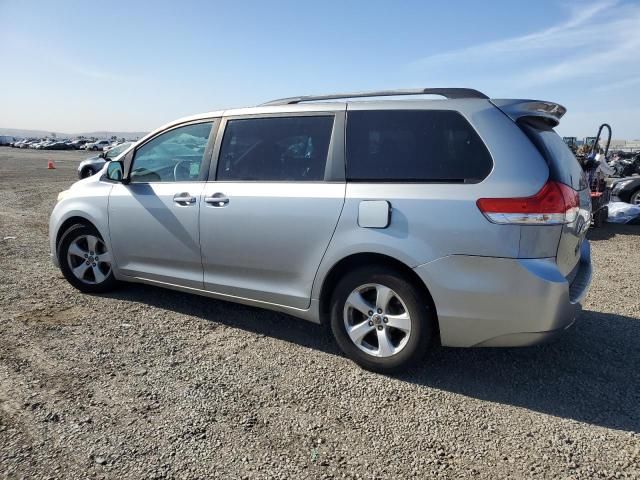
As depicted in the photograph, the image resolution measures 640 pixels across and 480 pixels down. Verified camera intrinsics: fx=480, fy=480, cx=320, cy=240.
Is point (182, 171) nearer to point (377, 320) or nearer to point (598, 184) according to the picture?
point (377, 320)

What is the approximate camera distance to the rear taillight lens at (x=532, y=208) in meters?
2.80

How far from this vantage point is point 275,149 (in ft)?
12.3

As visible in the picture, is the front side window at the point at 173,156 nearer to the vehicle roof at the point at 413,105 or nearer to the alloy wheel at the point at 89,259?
the vehicle roof at the point at 413,105

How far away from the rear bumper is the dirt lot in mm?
440

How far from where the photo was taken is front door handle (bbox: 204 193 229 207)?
12.5ft

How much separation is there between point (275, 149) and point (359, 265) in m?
1.16

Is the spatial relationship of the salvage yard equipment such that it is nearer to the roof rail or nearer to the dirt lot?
the dirt lot

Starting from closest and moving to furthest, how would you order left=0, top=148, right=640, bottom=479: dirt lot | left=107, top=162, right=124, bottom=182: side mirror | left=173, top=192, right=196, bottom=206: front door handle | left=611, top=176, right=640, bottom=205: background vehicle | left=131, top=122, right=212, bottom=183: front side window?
left=0, top=148, right=640, bottom=479: dirt lot < left=173, top=192, right=196, bottom=206: front door handle < left=131, top=122, right=212, bottom=183: front side window < left=107, top=162, right=124, bottom=182: side mirror < left=611, top=176, right=640, bottom=205: background vehicle

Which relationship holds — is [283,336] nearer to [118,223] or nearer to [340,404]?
[340,404]

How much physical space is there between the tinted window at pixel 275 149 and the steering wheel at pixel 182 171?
0.38m

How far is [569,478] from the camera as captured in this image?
2.32 meters

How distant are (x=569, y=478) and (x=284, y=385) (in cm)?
170


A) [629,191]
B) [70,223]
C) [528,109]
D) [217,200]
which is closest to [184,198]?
[217,200]

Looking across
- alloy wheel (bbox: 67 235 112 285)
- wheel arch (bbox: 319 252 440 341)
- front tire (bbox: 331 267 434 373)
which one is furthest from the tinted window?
alloy wheel (bbox: 67 235 112 285)
